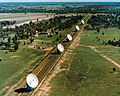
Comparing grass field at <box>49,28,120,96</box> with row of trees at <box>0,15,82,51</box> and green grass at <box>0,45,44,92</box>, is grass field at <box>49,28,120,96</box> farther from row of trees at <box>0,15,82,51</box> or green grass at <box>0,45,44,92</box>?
row of trees at <box>0,15,82,51</box>

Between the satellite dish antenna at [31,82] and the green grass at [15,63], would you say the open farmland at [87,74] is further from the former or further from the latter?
the green grass at [15,63]

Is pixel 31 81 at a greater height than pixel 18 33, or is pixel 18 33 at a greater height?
pixel 18 33

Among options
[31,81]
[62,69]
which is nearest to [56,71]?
[62,69]

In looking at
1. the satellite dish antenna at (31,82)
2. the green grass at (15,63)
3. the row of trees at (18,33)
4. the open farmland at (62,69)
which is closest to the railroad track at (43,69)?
the open farmland at (62,69)

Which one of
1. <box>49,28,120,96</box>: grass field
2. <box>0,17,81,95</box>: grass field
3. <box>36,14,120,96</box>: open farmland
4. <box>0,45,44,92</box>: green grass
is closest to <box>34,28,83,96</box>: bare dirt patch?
<box>36,14,120,96</box>: open farmland

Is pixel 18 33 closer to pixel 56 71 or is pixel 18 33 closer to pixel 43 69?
pixel 43 69

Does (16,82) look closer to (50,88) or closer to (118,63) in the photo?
(50,88)

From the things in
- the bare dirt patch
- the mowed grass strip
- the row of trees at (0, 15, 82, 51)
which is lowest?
the mowed grass strip

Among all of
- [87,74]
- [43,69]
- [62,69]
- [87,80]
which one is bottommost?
[87,80]

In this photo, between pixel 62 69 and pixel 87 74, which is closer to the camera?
pixel 87 74
